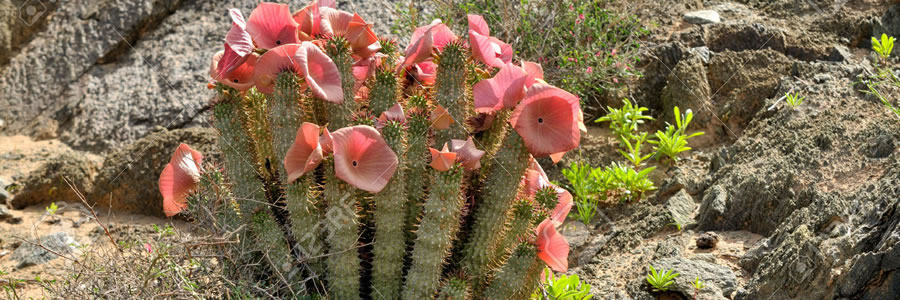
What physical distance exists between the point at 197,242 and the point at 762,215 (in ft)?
7.49

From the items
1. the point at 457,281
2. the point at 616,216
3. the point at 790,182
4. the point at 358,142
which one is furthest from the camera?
the point at 616,216

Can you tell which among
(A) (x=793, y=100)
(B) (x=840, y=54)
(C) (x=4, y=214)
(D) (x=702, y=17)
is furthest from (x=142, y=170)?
(B) (x=840, y=54)

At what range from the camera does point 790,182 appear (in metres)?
3.50

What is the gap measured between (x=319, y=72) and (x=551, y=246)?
36.1 inches

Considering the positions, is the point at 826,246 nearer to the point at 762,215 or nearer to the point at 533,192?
the point at 762,215

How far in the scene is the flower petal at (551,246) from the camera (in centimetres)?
271

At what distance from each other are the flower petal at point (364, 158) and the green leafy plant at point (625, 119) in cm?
227

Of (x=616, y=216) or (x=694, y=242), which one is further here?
(x=616, y=216)

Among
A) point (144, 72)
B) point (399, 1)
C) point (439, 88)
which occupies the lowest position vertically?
point (144, 72)

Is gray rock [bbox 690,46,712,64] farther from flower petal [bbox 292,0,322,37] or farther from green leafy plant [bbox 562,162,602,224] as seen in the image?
flower petal [bbox 292,0,322,37]

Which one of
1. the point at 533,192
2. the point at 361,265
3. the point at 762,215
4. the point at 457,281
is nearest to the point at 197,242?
the point at 361,265

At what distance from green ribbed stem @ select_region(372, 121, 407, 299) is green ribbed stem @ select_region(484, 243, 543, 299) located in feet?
1.02

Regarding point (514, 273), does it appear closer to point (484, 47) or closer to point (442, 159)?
point (442, 159)

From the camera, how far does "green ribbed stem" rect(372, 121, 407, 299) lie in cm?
253
